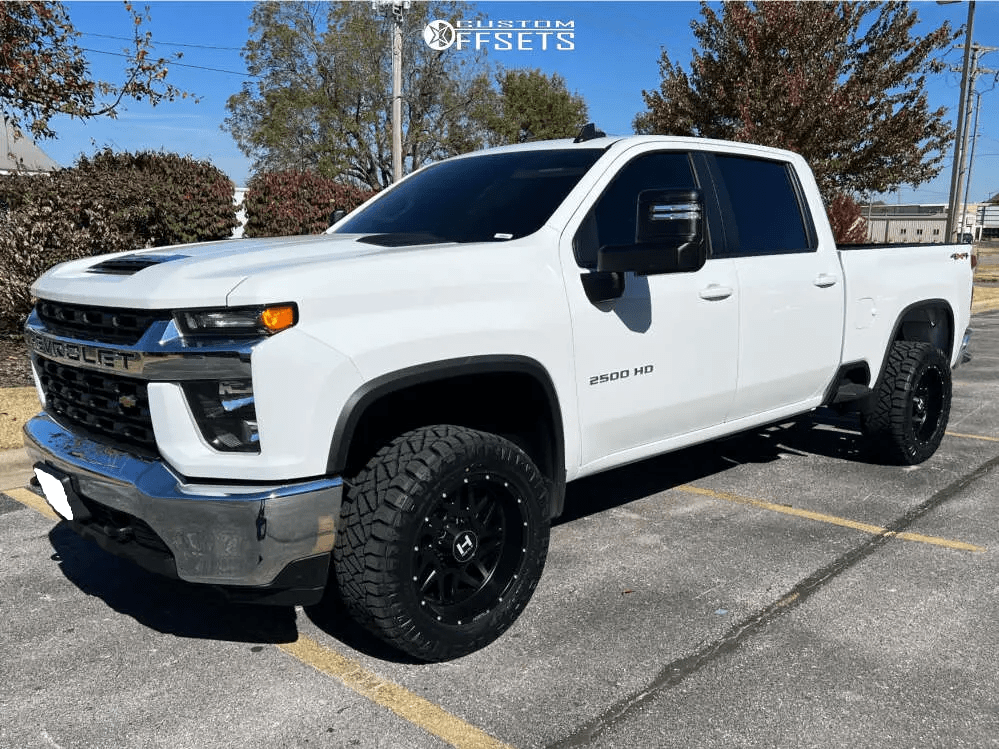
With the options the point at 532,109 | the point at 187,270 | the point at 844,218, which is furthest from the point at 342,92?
the point at 187,270

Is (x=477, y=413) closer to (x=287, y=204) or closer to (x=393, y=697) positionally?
(x=393, y=697)

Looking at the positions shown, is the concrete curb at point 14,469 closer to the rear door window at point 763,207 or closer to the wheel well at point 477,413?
the wheel well at point 477,413

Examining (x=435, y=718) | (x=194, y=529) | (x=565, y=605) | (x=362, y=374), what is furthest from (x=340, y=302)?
(x=565, y=605)

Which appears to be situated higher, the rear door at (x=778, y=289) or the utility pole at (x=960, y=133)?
the utility pole at (x=960, y=133)

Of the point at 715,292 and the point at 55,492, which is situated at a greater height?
the point at 715,292

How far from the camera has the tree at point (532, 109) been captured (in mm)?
42500

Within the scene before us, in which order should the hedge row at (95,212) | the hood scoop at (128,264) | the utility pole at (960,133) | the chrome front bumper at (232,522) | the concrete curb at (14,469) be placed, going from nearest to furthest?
the chrome front bumper at (232,522)
the hood scoop at (128,264)
the concrete curb at (14,469)
the hedge row at (95,212)
the utility pole at (960,133)

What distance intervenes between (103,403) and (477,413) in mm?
1355

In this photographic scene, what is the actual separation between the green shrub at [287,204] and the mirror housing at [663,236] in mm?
8302

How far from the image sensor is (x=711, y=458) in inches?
→ 238

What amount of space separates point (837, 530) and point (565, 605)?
1739mm

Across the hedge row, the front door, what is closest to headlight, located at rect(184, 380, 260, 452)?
the front door

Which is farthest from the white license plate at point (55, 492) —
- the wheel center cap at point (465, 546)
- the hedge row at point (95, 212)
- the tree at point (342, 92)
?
the tree at point (342, 92)

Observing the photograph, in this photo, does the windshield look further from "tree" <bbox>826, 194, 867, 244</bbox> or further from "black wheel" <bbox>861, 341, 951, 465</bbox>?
"tree" <bbox>826, 194, 867, 244</bbox>
